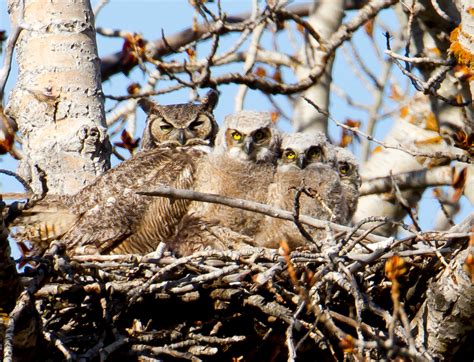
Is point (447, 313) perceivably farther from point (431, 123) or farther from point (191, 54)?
point (191, 54)

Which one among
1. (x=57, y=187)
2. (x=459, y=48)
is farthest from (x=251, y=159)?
(x=459, y=48)

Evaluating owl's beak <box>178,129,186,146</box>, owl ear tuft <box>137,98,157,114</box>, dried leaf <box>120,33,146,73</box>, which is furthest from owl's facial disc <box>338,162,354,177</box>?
dried leaf <box>120,33,146,73</box>

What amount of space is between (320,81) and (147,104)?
140cm

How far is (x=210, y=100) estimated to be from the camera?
251 inches

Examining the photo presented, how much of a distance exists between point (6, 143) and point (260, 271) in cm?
199

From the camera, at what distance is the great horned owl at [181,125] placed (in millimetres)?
6082

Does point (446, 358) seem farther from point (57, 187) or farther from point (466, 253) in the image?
point (57, 187)

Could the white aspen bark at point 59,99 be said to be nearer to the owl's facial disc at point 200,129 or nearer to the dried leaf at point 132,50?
the owl's facial disc at point 200,129

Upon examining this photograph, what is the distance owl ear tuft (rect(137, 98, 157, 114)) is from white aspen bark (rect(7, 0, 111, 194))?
30.7 inches

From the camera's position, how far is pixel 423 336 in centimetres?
413

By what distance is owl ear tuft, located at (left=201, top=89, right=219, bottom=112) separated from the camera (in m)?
6.32

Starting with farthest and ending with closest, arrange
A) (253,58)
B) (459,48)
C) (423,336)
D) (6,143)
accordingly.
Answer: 1. (253,58)
2. (6,143)
3. (459,48)
4. (423,336)

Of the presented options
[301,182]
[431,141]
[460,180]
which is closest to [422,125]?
[431,141]

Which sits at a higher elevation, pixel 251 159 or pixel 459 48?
pixel 459 48
